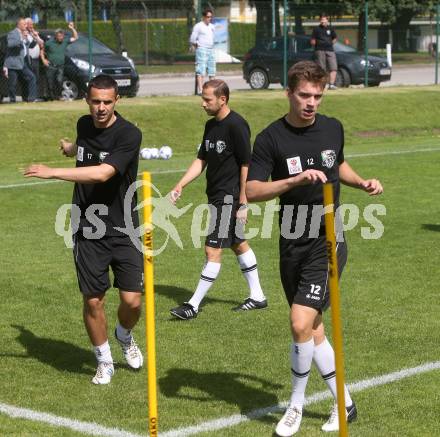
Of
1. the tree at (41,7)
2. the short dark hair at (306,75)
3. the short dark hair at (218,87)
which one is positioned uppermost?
the tree at (41,7)

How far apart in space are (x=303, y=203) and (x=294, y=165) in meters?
0.28

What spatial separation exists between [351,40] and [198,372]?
103 ft

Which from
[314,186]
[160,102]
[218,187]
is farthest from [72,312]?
[160,102]

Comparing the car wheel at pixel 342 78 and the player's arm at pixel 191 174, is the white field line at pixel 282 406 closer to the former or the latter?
the player's arm at pixel 191 174

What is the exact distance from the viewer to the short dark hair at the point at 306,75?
6.61 metres

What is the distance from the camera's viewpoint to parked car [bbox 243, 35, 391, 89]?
33875 millimetres

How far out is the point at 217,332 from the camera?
31.2ft

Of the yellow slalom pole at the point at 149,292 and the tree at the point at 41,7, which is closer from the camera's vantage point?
the yellow slalom pole at the point at 149,292

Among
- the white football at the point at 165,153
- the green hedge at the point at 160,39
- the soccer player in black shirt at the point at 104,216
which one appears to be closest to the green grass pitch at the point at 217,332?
the soccer player in black shirt at the point at 104,216

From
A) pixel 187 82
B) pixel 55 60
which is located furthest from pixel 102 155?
pixel 187 82

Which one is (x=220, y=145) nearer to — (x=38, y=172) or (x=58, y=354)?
(x=58, y=354)

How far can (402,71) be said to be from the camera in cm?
4941

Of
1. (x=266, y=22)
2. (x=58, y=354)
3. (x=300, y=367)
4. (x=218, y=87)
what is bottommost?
(x=58, y=354)

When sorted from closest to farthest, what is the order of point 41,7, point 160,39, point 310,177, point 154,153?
1. point 310,177
2. point 154,153
3. point 41,7
4. point 160,39
